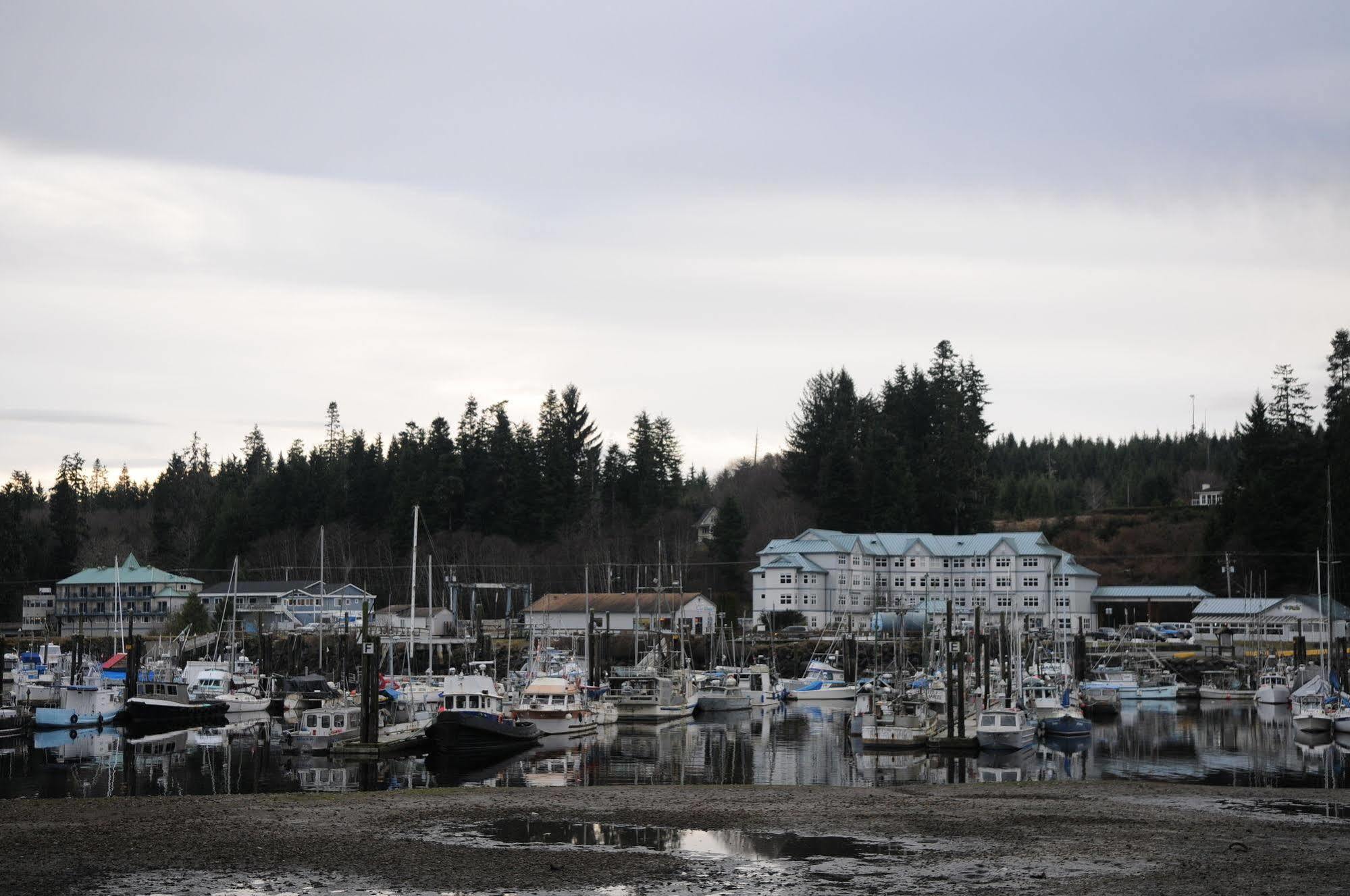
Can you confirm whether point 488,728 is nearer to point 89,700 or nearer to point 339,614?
point 89,700

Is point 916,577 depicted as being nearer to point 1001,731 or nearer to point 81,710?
point 1001,731

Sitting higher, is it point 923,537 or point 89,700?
point 923,537

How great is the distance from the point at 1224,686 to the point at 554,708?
57804mm

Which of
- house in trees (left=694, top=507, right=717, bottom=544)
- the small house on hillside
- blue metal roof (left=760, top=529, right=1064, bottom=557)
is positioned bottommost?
the small house on hillside

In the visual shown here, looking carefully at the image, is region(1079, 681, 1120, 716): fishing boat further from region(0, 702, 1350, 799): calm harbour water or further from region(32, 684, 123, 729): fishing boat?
region(32, 684, 123, 729): fishing boat

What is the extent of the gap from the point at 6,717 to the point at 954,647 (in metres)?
46.3

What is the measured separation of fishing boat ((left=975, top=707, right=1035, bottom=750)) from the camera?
53438mm

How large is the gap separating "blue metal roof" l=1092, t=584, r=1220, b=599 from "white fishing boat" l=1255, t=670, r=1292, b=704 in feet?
128

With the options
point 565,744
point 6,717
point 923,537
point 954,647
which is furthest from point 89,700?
point 923,537

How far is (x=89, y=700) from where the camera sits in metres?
69.9

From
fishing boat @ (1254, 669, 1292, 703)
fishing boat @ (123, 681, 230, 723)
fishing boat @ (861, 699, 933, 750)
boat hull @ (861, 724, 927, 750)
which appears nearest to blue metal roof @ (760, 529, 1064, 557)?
fishing boat @ (1254, 669, 1292, 703)

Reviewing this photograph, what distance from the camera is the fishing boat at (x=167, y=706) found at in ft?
233

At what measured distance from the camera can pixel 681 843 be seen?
27656mm

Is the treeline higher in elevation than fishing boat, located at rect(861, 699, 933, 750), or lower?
Answer: higher
